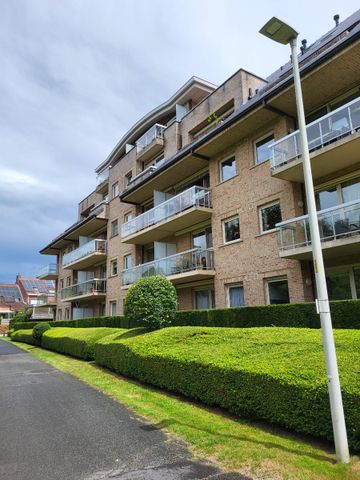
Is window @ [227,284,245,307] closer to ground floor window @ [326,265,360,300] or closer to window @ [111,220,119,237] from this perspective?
ground floor window @ [326,265,360,300]

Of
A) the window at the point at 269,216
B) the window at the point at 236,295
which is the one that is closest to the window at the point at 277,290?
the window at the point at 236,295

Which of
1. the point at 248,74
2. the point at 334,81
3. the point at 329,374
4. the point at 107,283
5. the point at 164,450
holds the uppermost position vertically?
the point at 248,74

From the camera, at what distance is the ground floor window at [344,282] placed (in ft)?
39.8

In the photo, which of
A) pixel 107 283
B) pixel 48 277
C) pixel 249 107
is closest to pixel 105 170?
pixel 107 283

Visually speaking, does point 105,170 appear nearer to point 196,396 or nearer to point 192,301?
point 192,301

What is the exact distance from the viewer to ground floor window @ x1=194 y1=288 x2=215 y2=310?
59.9ft

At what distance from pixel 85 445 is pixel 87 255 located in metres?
25.5

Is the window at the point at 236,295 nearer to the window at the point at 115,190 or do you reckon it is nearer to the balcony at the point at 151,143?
the balcony at the point at 151,143

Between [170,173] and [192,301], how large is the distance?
275 inches

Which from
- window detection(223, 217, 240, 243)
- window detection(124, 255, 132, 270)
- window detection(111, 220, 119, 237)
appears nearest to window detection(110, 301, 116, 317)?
window detection(124, 255, 132, 270)

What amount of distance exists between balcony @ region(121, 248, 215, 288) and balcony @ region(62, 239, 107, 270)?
960cm

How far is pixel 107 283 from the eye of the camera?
94.2 ft

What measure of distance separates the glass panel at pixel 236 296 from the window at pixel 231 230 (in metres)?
2.10

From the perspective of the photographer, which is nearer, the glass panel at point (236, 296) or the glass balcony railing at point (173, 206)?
the glass panel at point (236, 296)
